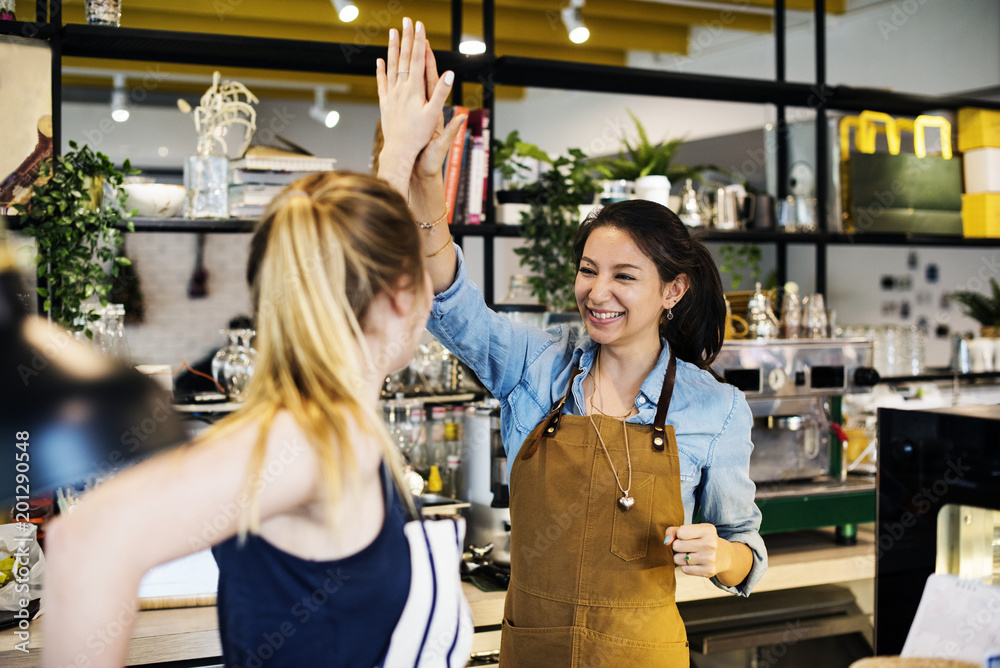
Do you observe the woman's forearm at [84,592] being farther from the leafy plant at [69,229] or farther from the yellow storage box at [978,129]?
the yellow storage box at [978,129]

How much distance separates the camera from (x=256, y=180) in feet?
8.25

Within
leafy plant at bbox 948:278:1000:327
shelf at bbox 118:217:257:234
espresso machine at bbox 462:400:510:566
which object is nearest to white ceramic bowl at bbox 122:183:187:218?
shelf at bbox 118:217:257:234

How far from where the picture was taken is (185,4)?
4.29 m

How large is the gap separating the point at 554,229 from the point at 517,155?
1.09 feet

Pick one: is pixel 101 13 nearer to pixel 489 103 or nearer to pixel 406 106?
pixel 489 103

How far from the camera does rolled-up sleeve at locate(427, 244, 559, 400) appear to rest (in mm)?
1513

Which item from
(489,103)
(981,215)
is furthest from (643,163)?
(981,215)

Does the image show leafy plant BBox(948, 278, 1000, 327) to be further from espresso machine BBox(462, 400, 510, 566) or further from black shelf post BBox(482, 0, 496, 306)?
espresso machine BBox(462, 400, 510, 566)

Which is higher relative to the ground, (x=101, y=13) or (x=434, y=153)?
(x=101, y=13)

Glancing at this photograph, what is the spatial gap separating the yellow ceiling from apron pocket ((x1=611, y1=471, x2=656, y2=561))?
10.5 feet

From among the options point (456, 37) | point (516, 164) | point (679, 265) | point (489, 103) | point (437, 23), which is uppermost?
point (437, 23)

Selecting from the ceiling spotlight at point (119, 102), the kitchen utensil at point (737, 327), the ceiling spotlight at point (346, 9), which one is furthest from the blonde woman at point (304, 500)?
the ceiling spotlight at point (119, 102)

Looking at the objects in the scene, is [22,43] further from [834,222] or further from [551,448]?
[834,222]

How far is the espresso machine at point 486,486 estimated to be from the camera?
91.7 inches
